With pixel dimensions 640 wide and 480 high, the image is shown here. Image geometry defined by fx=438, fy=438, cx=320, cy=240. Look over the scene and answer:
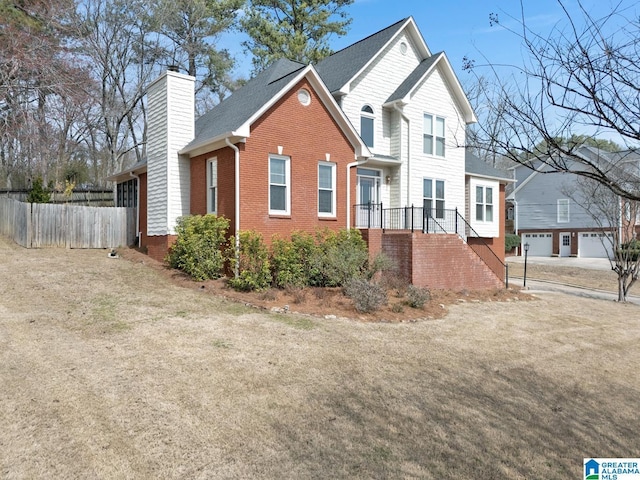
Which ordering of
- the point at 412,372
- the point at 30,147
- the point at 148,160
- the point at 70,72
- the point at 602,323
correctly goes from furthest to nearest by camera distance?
the point at 30,147 < the point at 70,72 < the point at 148,160 < the point at 602,323 < the point at 412,372

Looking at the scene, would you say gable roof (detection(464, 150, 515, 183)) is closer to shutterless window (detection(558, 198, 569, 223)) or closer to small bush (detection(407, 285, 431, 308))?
small bush (detection(407, 285, 431, 308))

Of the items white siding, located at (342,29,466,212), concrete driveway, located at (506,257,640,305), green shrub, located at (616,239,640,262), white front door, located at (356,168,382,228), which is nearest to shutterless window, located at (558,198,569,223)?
concrete driveway, located at (506,257,640,305)

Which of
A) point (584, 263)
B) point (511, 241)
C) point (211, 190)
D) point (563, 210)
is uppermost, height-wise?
point (563, 210)

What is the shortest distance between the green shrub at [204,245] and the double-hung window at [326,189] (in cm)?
333

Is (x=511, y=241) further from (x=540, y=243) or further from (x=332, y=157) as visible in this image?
(x=332, y=157)

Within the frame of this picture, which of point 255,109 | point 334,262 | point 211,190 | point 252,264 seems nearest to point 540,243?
point 334,262

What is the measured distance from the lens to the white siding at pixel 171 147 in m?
14.3

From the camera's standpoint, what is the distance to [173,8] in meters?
28.8

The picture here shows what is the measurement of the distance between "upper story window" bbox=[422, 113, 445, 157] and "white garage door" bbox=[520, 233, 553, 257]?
21.8 meters

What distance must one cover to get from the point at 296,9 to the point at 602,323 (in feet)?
87.8

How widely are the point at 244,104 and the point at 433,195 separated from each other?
29.4 ft

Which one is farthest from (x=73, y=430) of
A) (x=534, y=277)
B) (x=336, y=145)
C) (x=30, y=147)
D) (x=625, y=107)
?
(x=534, y=277)

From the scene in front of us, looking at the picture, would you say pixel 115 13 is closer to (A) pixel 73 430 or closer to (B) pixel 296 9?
(B) pixel 296 9

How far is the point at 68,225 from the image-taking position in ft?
53.5
